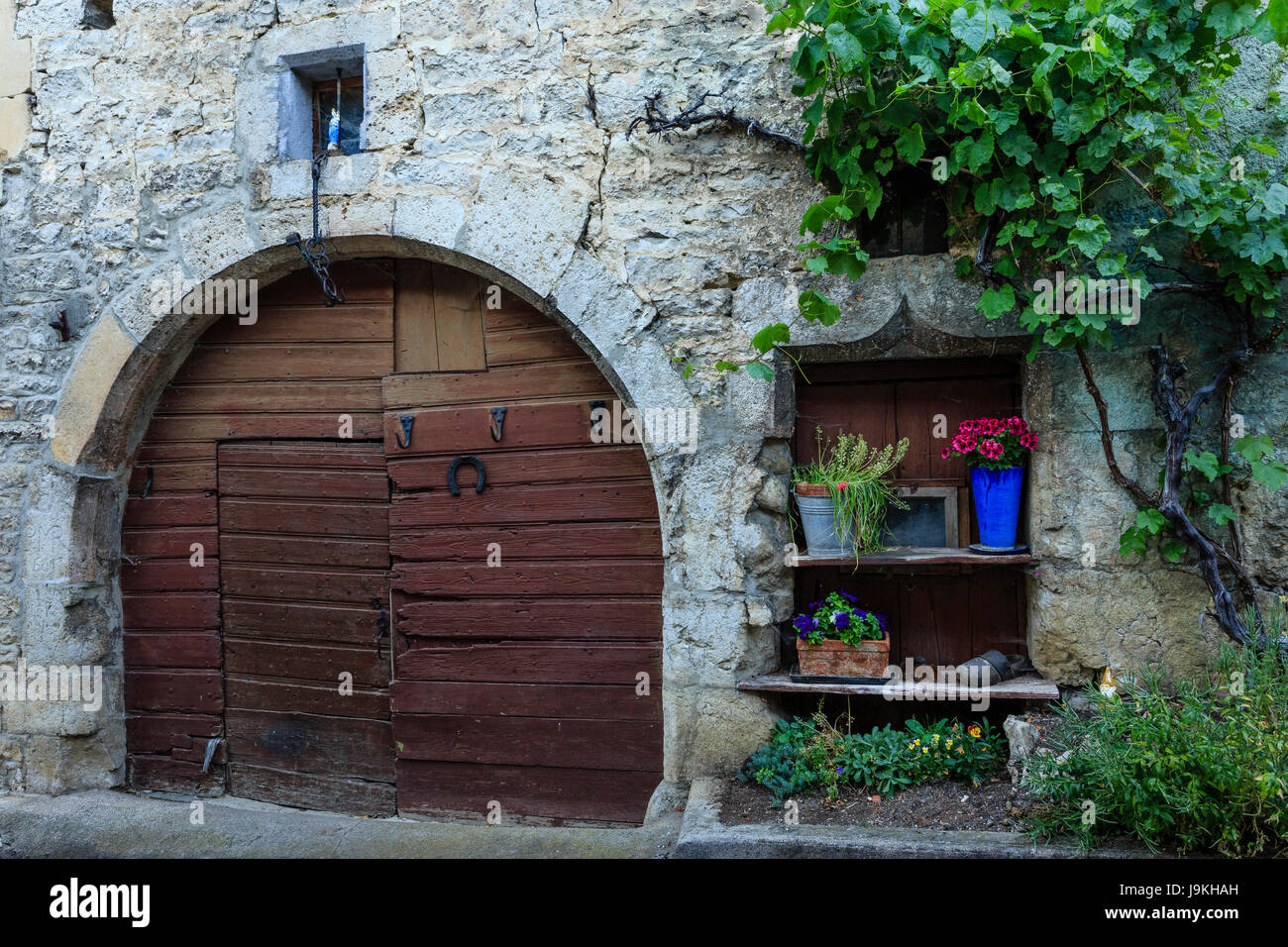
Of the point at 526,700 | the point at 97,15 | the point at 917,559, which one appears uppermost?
the point at 97,15

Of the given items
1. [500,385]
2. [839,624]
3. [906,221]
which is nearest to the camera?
[839,624]

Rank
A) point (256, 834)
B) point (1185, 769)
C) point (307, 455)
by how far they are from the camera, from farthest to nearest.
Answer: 1. point (307, 455)
2. point (256, 834)
3. point (1185, 769)

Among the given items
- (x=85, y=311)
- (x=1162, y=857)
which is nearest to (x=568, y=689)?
(x=1162, y=857)

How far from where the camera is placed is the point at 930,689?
307 centimetres

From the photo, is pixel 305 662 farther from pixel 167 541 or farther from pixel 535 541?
pixel 535 541

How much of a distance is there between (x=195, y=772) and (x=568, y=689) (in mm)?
1806

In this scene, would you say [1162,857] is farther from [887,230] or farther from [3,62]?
[3,62]

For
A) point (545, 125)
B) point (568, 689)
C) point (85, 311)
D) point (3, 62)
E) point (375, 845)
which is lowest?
point (375, 845)

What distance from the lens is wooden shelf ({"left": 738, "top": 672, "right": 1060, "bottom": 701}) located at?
299cm

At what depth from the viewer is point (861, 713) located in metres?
3.34

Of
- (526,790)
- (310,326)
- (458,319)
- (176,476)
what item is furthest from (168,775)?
(458,319)

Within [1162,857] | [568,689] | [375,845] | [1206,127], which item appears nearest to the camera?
[1162,857]

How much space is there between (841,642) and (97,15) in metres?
4.13

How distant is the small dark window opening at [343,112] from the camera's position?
3.75m
